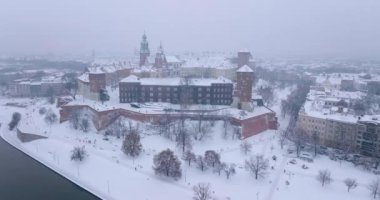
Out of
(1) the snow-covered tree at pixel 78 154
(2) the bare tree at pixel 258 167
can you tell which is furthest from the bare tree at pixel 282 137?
(1) the snow-covered tree at pixel 78 154

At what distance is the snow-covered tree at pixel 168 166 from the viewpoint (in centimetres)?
3028

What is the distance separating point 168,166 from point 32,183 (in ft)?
42.2

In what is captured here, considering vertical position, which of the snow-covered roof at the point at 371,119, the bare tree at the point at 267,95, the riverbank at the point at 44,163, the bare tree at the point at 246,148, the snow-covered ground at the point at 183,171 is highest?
the snow-covered roof at the point at 371,119

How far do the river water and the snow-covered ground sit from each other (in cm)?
86

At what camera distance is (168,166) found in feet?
99.3

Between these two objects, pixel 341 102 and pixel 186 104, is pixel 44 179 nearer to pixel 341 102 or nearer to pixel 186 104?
pixel 186 104

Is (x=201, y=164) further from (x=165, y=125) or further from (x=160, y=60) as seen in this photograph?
(x=160, y=60)

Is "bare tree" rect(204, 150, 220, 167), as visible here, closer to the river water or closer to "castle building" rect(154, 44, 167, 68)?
the river water

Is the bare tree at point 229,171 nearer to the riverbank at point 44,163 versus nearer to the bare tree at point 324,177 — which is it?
the bare tree at point 324,177

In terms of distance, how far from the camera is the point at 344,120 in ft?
120

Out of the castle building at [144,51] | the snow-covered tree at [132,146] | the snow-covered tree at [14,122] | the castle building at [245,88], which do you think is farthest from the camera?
the castle building at [144,51]

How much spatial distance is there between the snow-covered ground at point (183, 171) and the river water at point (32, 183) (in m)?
0.86

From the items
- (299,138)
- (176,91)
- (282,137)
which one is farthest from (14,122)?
(299,138)

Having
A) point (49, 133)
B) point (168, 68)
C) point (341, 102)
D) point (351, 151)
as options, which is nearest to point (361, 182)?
point (351, 151)
